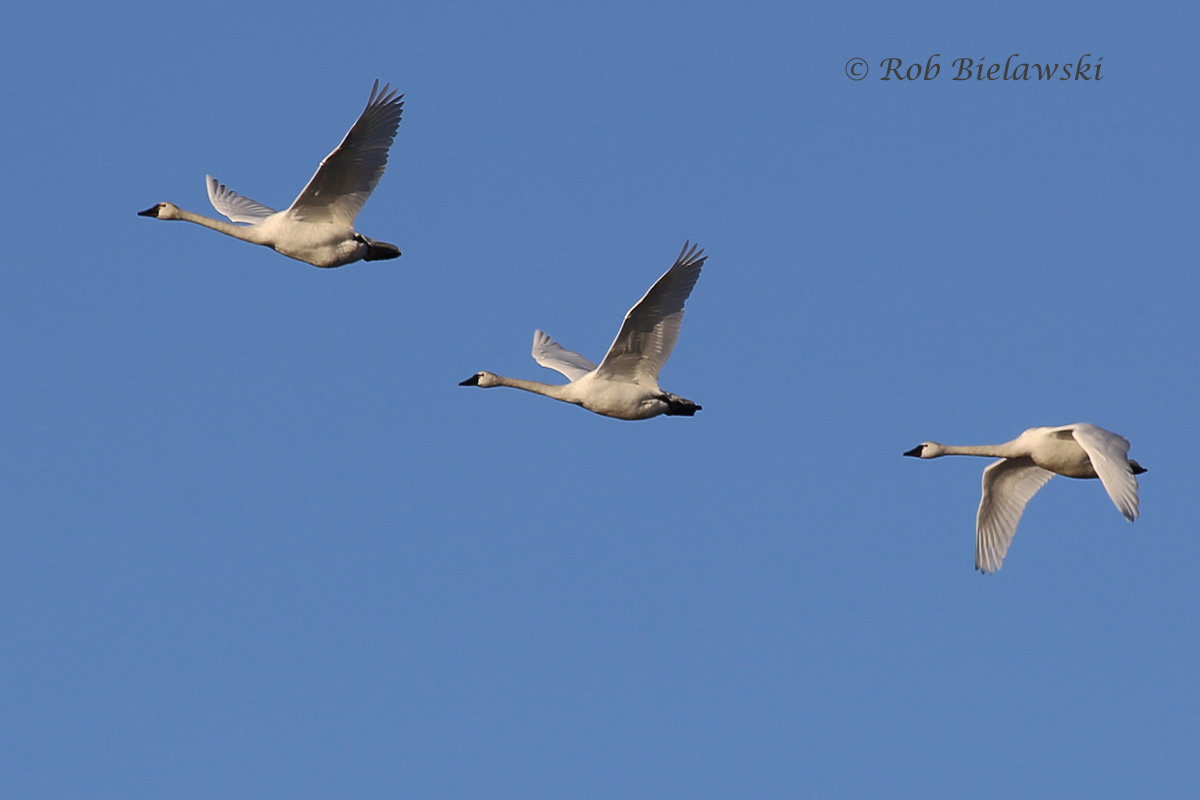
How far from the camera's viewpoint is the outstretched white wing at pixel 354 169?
2384 centimetres

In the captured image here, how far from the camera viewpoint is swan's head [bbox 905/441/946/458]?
2577cm

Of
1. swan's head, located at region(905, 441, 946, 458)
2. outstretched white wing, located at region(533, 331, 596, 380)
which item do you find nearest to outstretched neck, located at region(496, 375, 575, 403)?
outstretched white wing, located at region(533, 331, 596, 380)

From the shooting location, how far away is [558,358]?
A: 29266mm

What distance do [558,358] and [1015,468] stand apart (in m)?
8.35

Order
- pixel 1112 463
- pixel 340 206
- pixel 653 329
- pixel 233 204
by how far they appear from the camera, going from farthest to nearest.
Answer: pixel 233 204, pixel 340 206, pixel 653 329, pixel 1112 463

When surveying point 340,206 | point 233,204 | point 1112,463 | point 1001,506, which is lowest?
point 1001,506

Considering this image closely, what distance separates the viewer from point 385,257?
25.7m

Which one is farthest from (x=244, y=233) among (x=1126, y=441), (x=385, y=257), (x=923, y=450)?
(x=1126, y=441)

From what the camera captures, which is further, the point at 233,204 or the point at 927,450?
the point at 233,204

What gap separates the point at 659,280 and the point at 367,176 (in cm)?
491

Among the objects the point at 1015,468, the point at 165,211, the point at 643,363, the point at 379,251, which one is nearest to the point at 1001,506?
the point at 1015,468

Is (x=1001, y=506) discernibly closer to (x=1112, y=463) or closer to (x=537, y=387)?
(x=1112, y=463)

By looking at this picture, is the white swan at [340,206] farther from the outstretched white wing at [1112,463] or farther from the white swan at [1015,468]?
the outstretched white wing at [1112,463]

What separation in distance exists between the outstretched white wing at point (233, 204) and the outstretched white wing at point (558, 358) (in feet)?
17.6
